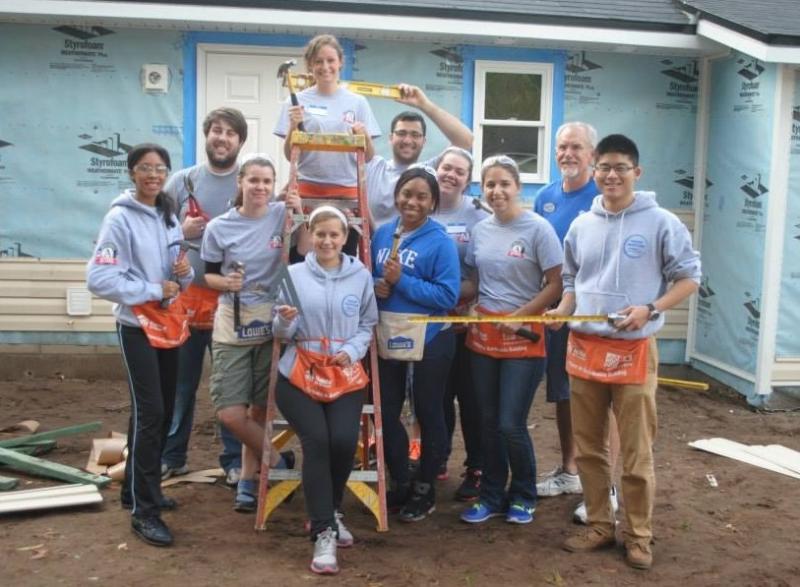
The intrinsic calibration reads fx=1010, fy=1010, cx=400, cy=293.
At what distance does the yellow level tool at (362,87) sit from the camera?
17.7ft

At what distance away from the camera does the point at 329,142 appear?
5.16m

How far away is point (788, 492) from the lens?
20.3ft

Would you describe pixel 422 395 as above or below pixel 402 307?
below

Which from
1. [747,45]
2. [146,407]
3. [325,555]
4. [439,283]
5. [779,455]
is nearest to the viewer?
[325,555]

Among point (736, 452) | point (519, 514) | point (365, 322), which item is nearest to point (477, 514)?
point (519, 514)

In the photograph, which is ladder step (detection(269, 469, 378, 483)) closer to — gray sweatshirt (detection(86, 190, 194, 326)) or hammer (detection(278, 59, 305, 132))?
gray sweatshirt (detection(86, 190, 194, 326))

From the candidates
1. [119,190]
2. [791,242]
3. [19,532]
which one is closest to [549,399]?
[19,532]

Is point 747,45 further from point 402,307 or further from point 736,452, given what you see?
point 402,307

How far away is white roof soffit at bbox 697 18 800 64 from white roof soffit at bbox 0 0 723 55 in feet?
0.60

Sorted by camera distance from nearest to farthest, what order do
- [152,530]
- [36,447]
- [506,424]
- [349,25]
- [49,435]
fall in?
[152,530] → [506,424] → [36,447] → [49,435] → [349,25]

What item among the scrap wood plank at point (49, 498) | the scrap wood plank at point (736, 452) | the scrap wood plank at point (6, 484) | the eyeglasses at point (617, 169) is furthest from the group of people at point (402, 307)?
the scrap wood plank at point (736, 452)

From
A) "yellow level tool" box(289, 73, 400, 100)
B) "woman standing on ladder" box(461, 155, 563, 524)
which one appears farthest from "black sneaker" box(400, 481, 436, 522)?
"yellow level tool" box(289, 73, 400, 100)

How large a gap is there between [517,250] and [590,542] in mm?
1502

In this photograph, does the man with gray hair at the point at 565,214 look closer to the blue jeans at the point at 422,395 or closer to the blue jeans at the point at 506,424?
the blue jeans at the point at 506,424
